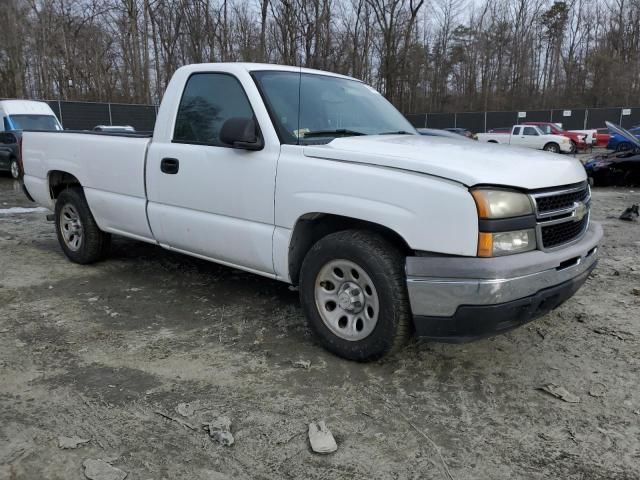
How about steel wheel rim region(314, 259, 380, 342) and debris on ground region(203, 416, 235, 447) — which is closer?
debris on ground region(203, 416, 235, 447)

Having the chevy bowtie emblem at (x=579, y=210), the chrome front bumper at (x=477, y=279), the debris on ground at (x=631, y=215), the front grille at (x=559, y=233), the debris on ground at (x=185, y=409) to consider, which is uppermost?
the chevy bowtie emblem at (x=579, y=210)

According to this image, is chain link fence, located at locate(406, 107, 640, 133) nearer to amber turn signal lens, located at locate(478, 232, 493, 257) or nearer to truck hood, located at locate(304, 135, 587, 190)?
truck hood, located at locate(304, 135, 587, 190)

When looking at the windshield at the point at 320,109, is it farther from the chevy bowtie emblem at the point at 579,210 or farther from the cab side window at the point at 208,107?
the chevy bowtie emblem at the point at 579,210

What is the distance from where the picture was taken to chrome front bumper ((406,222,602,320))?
2.72 m

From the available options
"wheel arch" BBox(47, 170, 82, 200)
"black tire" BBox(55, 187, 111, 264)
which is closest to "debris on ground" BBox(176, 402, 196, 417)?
"black tire" BBox(55, 187, 111, 264)

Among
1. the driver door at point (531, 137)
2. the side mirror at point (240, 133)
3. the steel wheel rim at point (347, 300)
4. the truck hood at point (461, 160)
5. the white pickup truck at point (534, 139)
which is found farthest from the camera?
the driver door at point (531, 137)

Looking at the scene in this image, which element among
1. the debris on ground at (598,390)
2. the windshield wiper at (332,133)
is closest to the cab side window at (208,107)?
the windshield wiper at (332,133)

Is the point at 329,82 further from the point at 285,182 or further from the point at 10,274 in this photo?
the point at 10,274

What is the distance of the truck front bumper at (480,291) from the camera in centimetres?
272

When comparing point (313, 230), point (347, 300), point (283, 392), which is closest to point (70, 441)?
point (283, 392)

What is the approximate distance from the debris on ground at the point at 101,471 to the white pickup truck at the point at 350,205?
150cm

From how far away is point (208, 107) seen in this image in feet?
13.7

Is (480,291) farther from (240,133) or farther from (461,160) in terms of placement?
(240,133)

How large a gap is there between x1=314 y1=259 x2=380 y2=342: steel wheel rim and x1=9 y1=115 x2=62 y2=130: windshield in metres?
15.3
